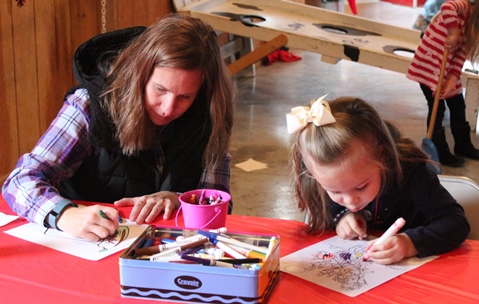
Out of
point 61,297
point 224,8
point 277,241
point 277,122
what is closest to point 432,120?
point 277,122

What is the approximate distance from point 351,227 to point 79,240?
69 cm

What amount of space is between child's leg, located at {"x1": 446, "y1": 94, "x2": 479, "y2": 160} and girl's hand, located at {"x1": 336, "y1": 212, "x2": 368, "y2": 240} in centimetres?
316

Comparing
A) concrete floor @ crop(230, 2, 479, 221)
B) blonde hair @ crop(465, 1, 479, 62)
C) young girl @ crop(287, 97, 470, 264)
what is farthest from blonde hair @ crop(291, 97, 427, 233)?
blonde hair @ crop(465, 1, 479, 62)

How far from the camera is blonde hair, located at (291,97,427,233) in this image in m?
1.73

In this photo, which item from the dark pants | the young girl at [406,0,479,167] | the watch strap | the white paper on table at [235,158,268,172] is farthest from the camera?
the dark pants

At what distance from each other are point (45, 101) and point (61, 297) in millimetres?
2427

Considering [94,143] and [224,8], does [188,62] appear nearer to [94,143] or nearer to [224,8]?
[94,143]

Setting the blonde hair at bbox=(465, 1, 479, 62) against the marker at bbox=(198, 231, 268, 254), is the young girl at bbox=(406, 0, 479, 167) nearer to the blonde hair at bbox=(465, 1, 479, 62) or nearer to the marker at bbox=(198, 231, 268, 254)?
the blonde hair at bbox=(465, 1, 479, 62)

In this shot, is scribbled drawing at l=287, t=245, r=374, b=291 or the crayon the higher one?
the crayon

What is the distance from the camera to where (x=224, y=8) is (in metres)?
5.79

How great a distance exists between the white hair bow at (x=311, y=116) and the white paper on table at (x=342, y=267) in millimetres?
307

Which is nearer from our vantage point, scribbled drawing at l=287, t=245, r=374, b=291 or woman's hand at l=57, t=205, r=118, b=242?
scribbled drawing at l=287, t=245, r=374, b=291

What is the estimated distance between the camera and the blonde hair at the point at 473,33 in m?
4.27

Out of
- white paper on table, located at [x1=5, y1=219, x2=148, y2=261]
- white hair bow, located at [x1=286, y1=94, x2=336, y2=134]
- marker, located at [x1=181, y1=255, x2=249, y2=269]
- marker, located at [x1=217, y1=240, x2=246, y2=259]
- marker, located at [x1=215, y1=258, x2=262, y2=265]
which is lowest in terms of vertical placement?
white paper on table, located at [x1=5, y1=219, x2=148, y2=261]
